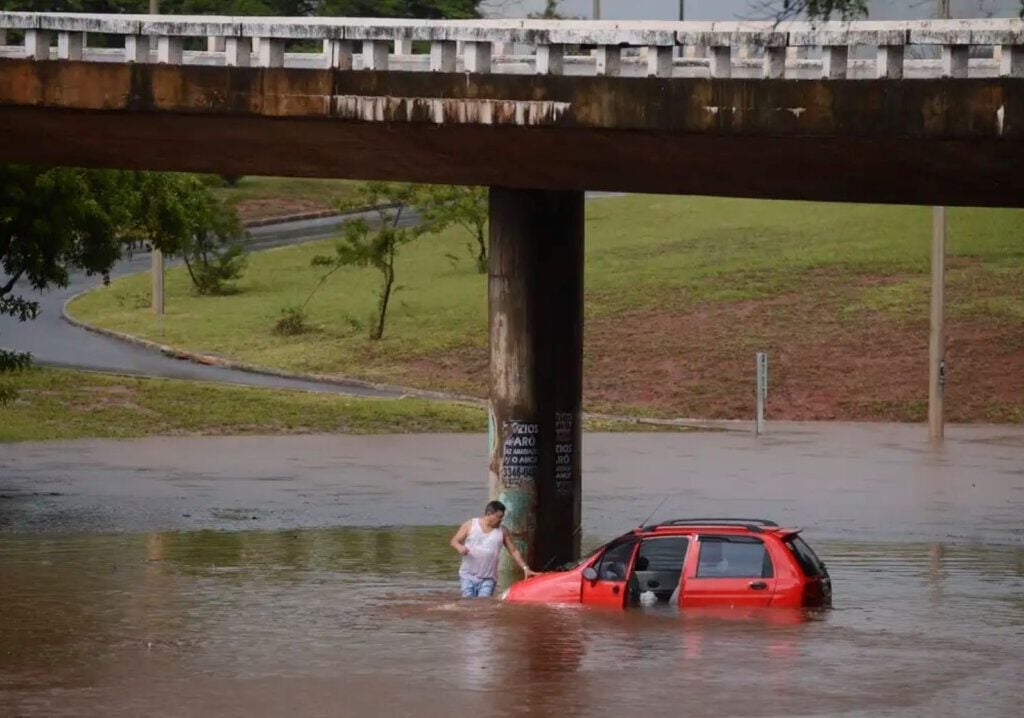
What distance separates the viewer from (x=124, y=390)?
40.8m

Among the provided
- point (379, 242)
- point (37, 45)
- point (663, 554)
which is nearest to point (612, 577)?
point (663, 554)

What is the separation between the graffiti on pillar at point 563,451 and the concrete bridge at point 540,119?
2 centimetres

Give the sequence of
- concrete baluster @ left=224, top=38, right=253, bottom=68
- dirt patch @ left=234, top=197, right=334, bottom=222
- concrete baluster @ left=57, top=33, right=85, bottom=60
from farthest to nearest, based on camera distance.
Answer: dirt patch @ left=234, top=197, right=334, bottom=222 → concrete baluster @ left=57, top=33, right=85, bottom=60 → concrete baluster @ left=224, top=38, right=253, bottom=68

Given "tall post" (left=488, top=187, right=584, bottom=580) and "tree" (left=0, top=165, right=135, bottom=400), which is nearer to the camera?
"tall post" (left=488, top=187, right=584, bottom=580)

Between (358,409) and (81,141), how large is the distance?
18636mm

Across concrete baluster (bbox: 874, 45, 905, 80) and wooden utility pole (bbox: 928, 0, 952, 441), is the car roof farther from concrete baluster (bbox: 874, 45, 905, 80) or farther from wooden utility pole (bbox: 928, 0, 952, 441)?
wooden utility pole (bbox: 928, 0, 952, 441)

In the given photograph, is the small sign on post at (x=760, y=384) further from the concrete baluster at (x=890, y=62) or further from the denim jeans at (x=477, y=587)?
the concrete baluster at (x=890, y=62)

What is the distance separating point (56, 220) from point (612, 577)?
1511 centimetres

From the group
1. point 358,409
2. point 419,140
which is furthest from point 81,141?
point 358,409

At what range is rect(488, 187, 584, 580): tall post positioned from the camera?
2230cm

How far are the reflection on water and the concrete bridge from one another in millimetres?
3244

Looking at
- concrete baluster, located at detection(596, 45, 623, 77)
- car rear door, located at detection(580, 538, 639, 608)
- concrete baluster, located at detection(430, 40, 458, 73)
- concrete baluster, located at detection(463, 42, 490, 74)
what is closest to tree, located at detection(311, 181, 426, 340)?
concrete baluster, located at detection(430, 40, 458, 73)

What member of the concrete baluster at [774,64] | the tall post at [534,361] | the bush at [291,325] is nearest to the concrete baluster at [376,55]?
the tall post at [534,361]

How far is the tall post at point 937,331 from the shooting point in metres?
37.1
